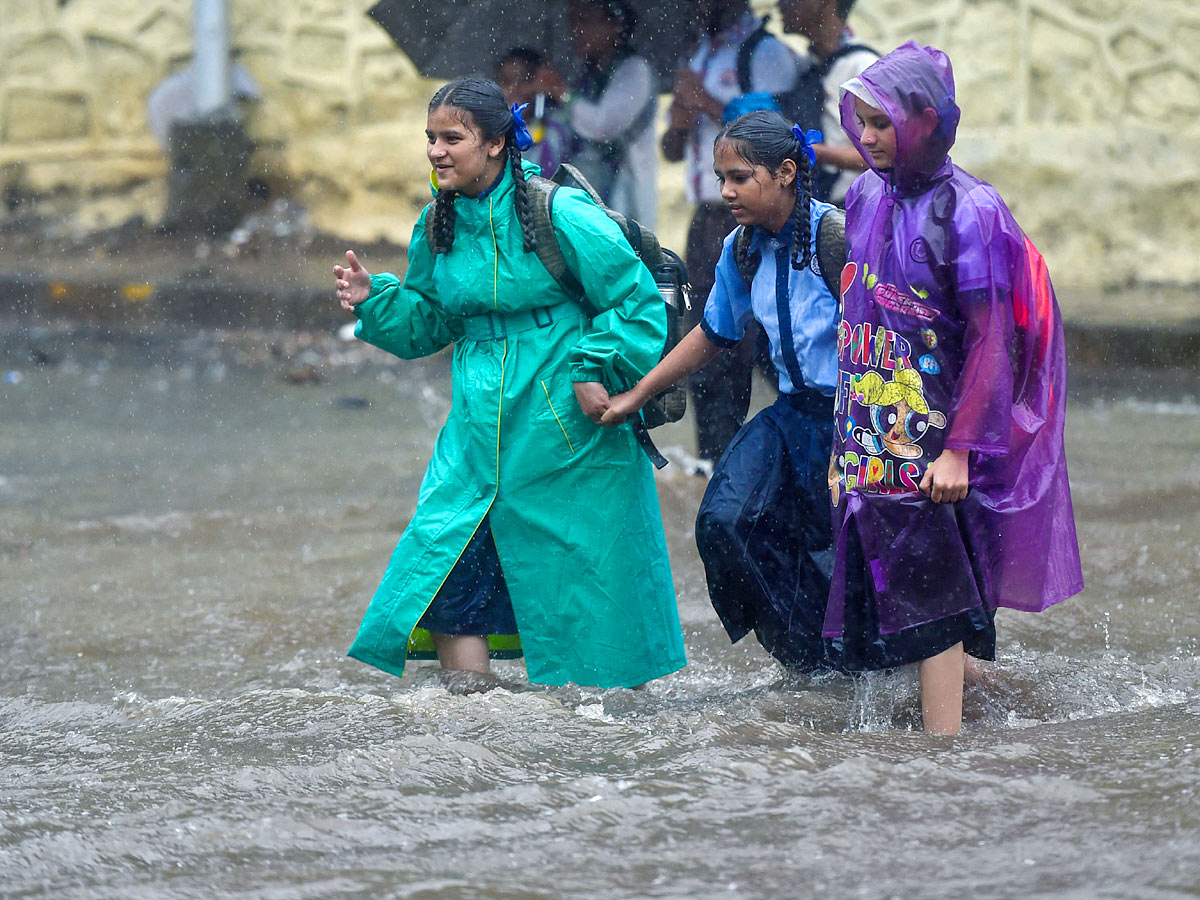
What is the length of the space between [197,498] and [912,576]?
4.07m

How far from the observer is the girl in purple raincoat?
3064 millimetres

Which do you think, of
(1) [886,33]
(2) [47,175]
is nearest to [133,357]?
(2) [47,175]

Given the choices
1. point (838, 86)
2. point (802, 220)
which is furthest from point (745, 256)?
point (838, 86)

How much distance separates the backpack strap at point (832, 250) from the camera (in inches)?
134

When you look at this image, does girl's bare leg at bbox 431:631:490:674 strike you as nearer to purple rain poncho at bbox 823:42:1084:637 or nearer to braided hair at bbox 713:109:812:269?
purple rain poncho at bbox 823:42:1084:637

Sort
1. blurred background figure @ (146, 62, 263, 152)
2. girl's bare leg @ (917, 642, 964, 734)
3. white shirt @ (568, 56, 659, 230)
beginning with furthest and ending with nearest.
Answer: blurred background figure @ (146, 62, 263, 152), white shirt @ (568, 56, 659, 230), girl's bare leg @ (917, 642, 964, 734)

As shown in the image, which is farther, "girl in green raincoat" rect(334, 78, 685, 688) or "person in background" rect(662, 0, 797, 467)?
"person in background" rect(662, 0, 797, 467)

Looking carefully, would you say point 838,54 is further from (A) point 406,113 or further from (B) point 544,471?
(A) point 406,113

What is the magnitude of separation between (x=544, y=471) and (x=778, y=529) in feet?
1.86

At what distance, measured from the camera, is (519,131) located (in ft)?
12.2

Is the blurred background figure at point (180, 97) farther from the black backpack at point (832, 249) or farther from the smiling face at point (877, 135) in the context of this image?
the smiling face at point (877, 135)

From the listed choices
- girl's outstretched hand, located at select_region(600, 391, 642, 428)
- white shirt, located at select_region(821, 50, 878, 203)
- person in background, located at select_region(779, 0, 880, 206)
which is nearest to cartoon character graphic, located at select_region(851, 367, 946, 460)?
girl's outstretched hand, located at select_region(600, 391, 642, 428)

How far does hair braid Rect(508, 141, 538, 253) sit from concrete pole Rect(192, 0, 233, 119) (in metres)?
8.68

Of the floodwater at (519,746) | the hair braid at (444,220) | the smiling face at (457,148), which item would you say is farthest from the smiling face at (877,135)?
the floodwater at (519,746)
